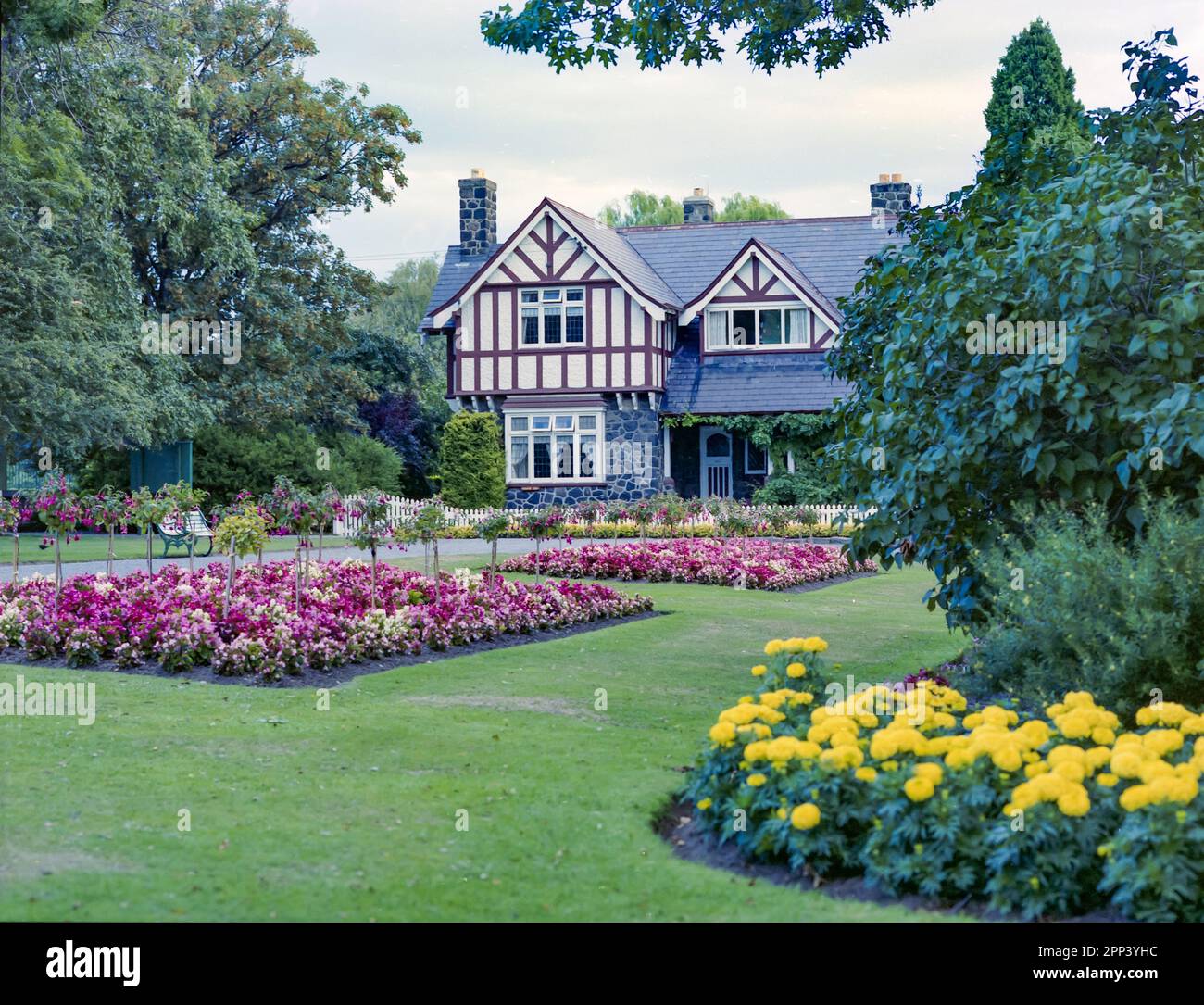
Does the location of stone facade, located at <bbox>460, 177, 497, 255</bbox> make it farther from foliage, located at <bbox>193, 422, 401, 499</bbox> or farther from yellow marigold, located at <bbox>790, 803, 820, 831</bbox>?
yellow marigold, located at <bbox>790, 803, 820, 831</bbox>

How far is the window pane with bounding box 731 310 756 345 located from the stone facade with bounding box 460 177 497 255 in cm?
710

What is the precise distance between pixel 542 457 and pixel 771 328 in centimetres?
658

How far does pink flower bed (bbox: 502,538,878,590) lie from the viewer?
19109 millimetres

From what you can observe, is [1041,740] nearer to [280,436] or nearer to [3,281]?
[3,281]

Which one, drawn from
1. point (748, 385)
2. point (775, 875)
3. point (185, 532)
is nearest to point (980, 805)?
point (775, 875)

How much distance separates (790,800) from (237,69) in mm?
33339

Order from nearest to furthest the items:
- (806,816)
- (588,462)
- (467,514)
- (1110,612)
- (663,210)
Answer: (806,816) → (1110,612) → (467,514) → (588,462) → (663,210)

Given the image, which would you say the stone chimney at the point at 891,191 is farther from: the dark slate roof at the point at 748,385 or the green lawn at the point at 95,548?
the green lawn at the point at 95,548

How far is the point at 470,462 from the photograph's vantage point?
32.8 metres

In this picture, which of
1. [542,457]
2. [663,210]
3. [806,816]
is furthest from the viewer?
[663,210]

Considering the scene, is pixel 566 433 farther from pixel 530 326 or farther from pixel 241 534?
pixel 241 534

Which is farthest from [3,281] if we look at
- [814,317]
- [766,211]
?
[766,211]

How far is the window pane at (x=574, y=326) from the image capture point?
33.4 metres

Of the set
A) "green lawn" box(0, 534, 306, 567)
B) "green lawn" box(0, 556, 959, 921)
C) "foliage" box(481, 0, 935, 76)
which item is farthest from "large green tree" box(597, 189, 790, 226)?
"green lawn" box(0, 556, 959, 921)
